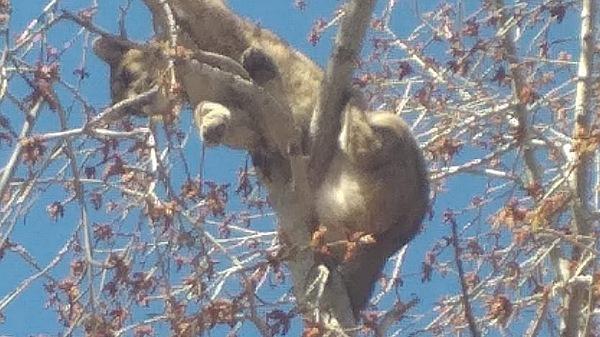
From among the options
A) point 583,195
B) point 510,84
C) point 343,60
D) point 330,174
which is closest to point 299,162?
point 343,60

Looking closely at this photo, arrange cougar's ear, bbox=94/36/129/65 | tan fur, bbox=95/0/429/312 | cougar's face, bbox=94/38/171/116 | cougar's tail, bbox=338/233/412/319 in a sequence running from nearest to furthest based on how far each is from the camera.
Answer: cougar's tail, bbox=338/233/412/319, tan fur, bbox=95/0/429/312, cougar's face, bbox=94/38/171/116, cougar's ear, bbox=94/36/129/65

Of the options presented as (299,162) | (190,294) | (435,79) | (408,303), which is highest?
(435,79)

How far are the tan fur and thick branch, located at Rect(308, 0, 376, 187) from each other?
0.15 m

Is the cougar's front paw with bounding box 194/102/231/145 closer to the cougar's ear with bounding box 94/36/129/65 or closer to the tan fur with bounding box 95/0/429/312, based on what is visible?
the tan fur with bounding box 95/0/429/312

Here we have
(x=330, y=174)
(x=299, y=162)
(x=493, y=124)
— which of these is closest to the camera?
(x=299, y=162)

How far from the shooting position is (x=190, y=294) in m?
3.45

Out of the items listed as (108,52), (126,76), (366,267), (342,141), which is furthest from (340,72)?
(108,52)

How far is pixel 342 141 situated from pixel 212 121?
0.49 m

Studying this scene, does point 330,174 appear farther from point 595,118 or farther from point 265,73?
point 595,118

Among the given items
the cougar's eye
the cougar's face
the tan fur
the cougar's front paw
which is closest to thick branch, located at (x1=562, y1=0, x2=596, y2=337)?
the tan fur

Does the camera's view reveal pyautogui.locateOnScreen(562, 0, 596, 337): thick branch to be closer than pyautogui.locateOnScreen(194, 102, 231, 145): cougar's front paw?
Yes

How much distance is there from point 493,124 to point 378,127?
56 cm

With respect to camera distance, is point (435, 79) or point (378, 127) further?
point (435, 79)

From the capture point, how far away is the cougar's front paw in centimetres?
400
